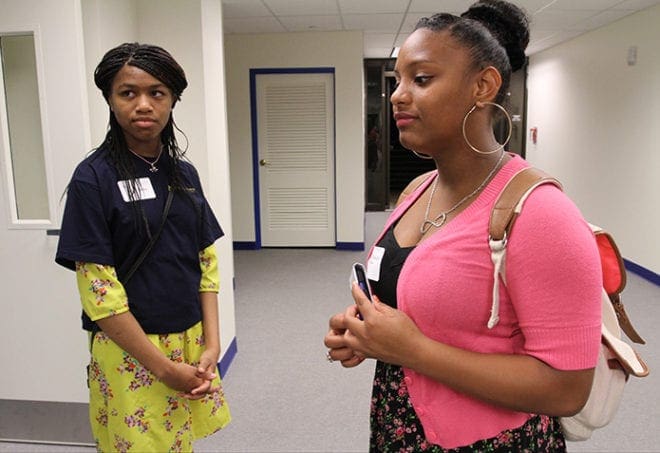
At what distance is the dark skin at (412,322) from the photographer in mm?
786

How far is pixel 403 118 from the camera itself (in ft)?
2.97

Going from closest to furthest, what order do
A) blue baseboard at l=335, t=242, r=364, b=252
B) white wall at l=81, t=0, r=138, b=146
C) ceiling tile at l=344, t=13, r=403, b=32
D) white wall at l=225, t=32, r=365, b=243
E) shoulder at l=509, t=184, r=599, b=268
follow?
shoulder at l=509, t=184, r=599, b=268 → white wall at l=81, t=0, r=138, b=146 → ceiling tile at l=344, t=13, r=403, b=32 → white wall at l=225, t=32, r=365, b=243 → blue baseboard at l=335, t=242, r=364, b=252

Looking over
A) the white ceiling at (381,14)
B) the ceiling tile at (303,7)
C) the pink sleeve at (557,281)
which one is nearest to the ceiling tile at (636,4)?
the white ceiling at (381,14)

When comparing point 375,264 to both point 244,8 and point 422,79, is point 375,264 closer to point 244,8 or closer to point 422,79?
point 422,79

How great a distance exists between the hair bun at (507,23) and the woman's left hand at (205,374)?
106 centimetres

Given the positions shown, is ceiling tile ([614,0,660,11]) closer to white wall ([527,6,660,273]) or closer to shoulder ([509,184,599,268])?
white wall ([527,6,660,273])

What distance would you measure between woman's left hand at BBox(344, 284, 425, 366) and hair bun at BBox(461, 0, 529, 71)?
484 millimetres

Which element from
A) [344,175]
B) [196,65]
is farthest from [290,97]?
[196,65]

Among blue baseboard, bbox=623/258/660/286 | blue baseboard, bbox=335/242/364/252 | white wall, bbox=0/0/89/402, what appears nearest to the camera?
white wall, bbox=0/0/89/402

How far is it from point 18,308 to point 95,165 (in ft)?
4.20

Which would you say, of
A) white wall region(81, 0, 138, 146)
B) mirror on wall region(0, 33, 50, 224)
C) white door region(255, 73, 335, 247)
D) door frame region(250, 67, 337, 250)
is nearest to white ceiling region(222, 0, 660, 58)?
door frame region(250, 67, 337, 250)

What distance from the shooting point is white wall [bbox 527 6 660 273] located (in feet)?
15.6

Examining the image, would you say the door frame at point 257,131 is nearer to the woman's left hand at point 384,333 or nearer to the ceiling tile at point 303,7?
the ceiling tile at point 303,7

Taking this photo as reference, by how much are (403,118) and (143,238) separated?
2.48ft
